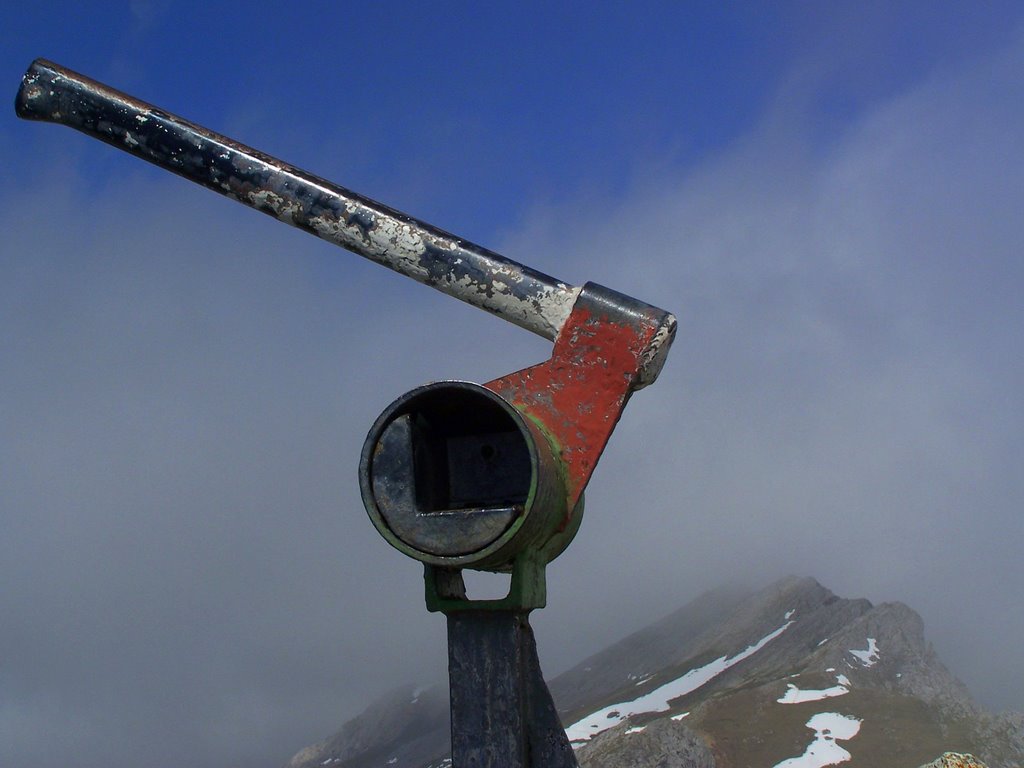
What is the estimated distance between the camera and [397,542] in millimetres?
3584

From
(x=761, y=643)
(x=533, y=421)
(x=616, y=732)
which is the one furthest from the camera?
(x=761, y=643)

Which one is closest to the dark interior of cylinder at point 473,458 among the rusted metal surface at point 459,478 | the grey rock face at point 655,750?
the rusted metal surface at point 459,478

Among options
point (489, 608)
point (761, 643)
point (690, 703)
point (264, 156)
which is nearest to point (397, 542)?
point (489, 608)

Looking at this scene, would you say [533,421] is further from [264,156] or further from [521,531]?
[264,156]

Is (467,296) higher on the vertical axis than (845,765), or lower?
higher

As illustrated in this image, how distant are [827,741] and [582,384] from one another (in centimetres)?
4781

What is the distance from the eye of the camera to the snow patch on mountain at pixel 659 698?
5572 centimetres

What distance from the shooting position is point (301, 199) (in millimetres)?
4582

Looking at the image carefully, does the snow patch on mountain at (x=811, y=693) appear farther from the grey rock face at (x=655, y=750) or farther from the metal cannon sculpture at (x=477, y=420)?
the metal cannon sculpture at (x=477, y=420)

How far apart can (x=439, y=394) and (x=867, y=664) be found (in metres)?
58.7

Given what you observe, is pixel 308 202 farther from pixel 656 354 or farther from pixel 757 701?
pixel 757 701

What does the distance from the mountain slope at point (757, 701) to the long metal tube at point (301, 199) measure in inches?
1683

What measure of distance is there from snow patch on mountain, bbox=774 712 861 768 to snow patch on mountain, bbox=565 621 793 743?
10.0m

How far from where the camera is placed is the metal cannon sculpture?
3586 mm
